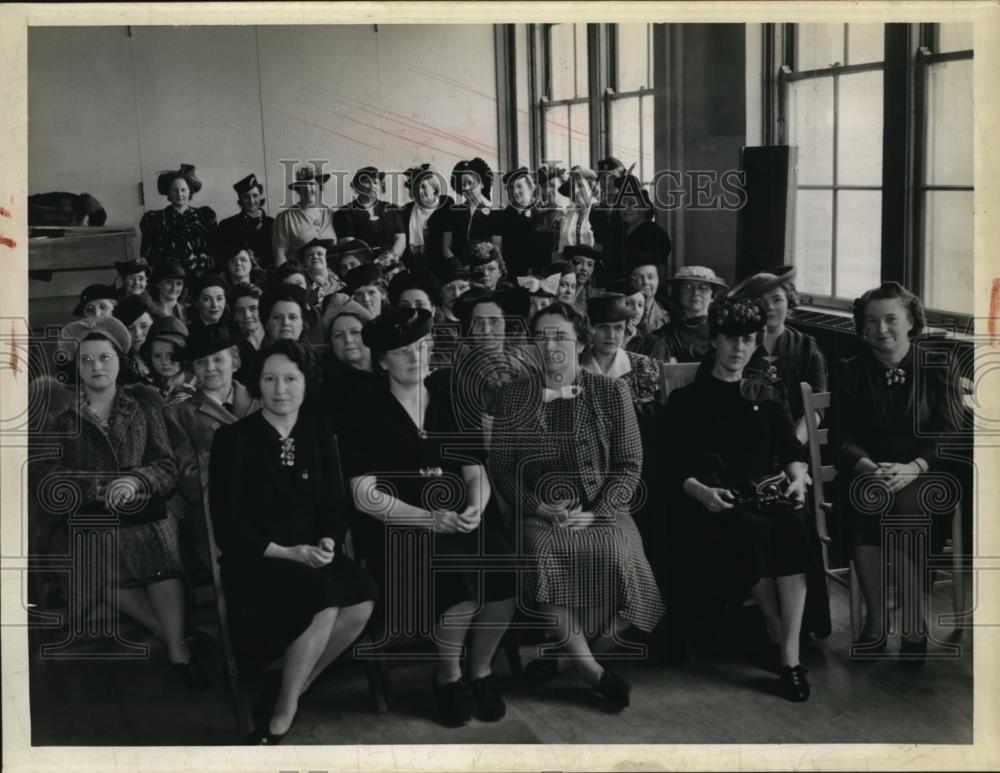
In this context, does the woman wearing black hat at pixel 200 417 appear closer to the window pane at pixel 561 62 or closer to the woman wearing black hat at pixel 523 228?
the woman wearing black hat at pixel 523 228

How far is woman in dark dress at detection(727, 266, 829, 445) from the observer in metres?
4.54

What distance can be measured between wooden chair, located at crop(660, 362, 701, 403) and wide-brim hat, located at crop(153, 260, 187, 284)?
162 centimetres

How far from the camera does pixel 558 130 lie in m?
4.48

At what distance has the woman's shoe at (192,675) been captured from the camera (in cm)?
→ 439

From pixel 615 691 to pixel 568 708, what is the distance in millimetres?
161

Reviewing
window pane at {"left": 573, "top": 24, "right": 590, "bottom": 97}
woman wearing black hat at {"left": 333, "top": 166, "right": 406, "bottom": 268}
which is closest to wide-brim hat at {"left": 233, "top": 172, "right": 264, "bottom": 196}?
woman wearing black hat at {"left": 333, "top": 166, "right": 406, "bottom": 268}

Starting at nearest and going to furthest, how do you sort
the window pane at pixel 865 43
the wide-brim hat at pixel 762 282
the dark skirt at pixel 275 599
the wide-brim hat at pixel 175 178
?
the dark skirt at pixel 275 599
the window pane at pixel 865 43
the wide-brim hat at pixel 175 178
the wide-brim hat at pixel 762 282

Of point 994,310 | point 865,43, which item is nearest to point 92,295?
point 865,43

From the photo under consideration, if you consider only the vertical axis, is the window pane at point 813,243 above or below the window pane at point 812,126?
below

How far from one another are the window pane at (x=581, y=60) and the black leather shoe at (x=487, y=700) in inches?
75.8

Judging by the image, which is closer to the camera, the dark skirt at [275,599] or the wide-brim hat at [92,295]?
the dark skirt at [275,599]

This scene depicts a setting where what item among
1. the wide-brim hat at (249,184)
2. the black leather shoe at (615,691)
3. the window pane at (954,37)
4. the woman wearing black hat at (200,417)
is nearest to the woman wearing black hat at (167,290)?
the woman wearing black hat at (200,417)

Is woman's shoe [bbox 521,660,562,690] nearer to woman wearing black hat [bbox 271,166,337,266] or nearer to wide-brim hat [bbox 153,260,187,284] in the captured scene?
woman wearing black hat [bbox 271,166,337,266]

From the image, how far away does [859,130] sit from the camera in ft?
14.8
